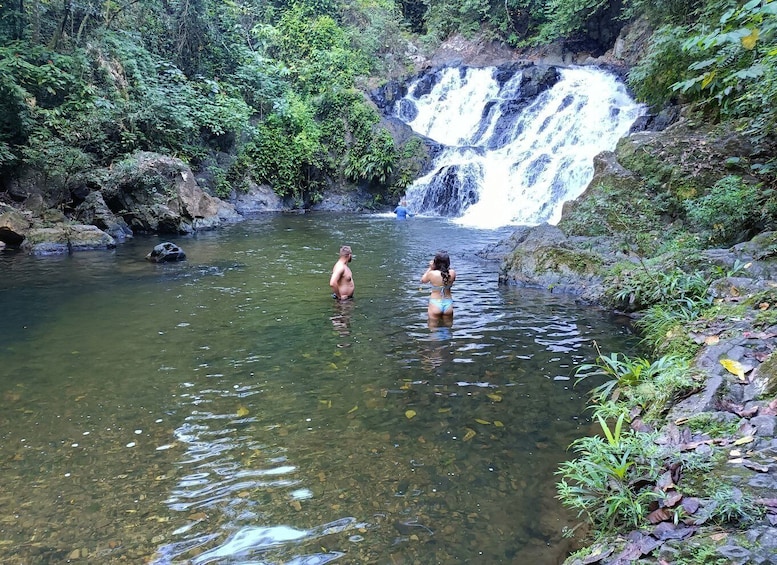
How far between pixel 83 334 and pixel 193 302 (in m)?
1.97

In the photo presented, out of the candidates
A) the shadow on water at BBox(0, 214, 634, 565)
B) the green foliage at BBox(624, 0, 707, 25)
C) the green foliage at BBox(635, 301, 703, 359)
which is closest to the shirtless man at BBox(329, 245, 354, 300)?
the shadow on water at BBox(0, 214, 634, 565)

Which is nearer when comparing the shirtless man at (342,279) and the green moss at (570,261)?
the shirtless man at (342,279)

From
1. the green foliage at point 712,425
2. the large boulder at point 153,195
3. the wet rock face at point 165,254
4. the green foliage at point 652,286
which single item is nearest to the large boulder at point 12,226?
the large boulder at point 153,195

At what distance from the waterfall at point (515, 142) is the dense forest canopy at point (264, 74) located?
2667mm

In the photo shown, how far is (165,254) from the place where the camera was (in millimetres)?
12352

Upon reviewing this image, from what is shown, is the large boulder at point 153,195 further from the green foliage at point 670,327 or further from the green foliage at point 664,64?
the green foliage at point 670,327

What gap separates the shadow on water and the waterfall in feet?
33.8

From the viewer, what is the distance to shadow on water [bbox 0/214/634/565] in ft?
10.9

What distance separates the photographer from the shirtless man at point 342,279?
28.1ft

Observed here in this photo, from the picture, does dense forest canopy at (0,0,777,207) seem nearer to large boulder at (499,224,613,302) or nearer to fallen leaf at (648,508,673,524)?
fallen leaf at (648,508,673,524)

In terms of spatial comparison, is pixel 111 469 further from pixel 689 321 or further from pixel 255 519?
pixel 689 321

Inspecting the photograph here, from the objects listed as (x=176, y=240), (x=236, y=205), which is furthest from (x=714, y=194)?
(x=236, y=205)

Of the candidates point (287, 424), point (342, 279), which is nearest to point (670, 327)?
point (287, 424)

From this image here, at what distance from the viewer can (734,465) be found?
292 cm
